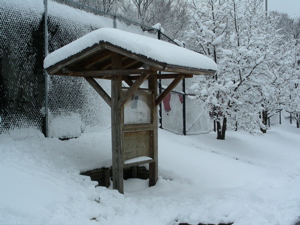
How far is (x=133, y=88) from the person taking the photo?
5.53 metres

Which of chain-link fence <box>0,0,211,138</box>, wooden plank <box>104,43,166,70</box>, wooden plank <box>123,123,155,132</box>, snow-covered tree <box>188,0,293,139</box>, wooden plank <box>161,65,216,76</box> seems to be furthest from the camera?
snow-covered tree <box>188,0,293,139</box>

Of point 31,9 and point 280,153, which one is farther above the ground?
point 31,9

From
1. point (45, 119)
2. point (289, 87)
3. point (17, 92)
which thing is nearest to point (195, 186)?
point (45, 119)

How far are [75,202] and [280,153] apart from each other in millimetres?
9271

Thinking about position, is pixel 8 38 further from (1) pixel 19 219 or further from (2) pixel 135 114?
(1) pixel 19 219

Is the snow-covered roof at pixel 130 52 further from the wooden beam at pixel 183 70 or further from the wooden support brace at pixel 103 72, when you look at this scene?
the wooden support brace at pixel 103 72

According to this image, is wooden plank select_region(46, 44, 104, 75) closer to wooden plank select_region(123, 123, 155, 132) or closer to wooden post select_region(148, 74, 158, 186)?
wooden plank select_region(123, 123, 155, 132)

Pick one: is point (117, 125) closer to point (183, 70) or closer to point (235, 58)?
point (183, 70)

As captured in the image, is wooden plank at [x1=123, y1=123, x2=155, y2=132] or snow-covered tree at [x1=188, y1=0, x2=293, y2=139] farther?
snow-covered tree at [x1=188, y1=0, x2=293, y2=139]

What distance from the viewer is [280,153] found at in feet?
38.6

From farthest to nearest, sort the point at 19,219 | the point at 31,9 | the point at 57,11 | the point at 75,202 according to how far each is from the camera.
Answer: the point at 57,11 < the point at 31,9 < the point at 75,202 < the point at 19,219

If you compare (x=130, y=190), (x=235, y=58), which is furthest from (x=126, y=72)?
(x=235, y=58)

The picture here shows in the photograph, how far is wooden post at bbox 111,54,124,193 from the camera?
5.77 m

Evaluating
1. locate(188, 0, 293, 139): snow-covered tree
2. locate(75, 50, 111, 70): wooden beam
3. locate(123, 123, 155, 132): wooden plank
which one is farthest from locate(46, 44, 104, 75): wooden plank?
locate(188, 0, 293, 139): snow-covered tree
